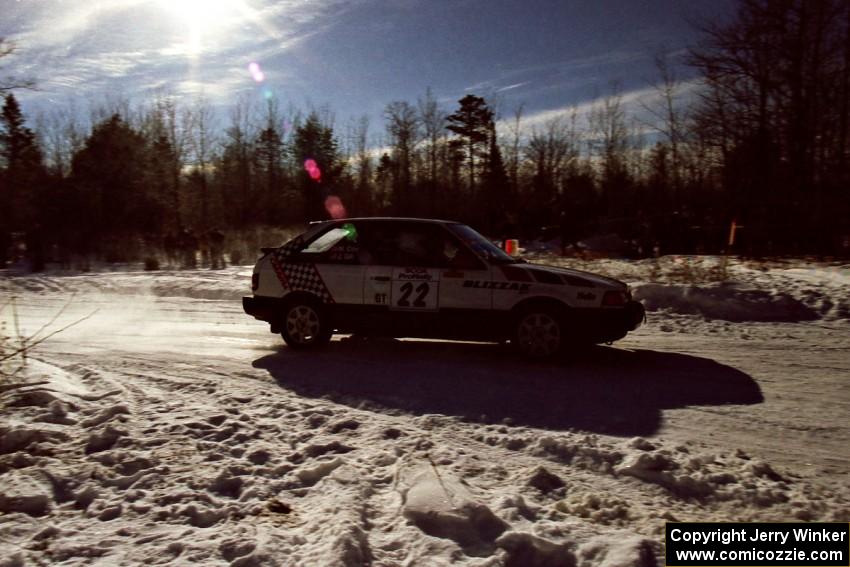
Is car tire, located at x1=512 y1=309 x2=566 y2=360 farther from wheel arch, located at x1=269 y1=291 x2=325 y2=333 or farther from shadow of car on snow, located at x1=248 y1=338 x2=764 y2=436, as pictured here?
wheel arch, located at x1=269 y1=291 x2=325 y2=333

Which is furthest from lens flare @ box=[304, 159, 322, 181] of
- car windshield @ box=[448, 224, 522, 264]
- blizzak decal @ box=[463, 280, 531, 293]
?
blizzak decal @ box=[463, 280, 531, 293]

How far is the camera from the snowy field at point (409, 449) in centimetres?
285

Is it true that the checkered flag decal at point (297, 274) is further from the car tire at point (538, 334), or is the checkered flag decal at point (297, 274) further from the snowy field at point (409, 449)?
the car tire at point (538, 334)

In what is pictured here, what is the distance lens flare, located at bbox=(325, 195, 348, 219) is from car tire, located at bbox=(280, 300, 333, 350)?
124 ft

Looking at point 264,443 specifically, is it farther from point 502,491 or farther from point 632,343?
point 632,343

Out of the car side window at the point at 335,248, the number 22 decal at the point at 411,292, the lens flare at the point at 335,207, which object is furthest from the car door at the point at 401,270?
the lens flare at the point at 335,207

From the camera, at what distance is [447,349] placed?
24.3 feet

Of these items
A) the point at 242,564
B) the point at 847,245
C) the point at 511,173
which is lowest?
the point at 242,564

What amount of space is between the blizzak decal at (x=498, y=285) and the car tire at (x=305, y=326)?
2.04m

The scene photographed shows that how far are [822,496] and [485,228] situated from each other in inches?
1400

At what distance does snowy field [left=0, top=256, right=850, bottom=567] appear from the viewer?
112 inches

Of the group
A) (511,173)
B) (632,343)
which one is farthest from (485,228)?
(632,343)

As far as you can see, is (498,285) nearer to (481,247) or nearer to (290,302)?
(481,247)

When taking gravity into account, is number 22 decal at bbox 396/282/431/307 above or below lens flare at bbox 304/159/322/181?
below
